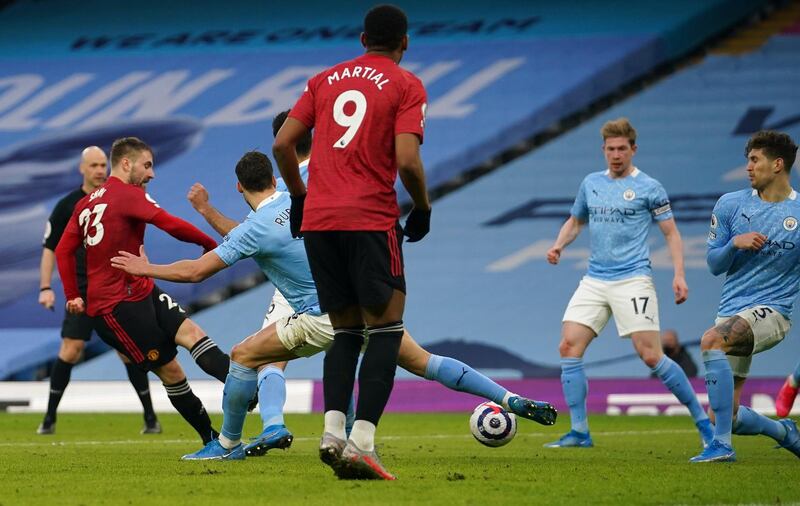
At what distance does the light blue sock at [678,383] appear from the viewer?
9.09 meters

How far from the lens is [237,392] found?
747 centimetres

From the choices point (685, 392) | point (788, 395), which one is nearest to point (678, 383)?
point (685, 392)

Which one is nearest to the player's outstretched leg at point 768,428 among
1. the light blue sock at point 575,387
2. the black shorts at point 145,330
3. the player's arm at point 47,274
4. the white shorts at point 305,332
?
the light blue sock at point 575,387

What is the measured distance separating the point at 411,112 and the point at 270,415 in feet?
9.34

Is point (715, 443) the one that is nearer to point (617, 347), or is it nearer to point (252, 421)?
point (252, 421)

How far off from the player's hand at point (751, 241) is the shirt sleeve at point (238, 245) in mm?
2849

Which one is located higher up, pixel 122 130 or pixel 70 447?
pixel 122 130

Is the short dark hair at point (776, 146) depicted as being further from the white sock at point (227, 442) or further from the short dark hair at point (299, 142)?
the white sock at point (227, 442)

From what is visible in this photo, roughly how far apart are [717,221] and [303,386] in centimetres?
795

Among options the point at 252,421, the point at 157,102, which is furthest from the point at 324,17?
the point at 252,421

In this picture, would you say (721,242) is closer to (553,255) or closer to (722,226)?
(722,226)

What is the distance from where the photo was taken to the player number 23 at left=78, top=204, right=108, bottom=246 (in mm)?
8430

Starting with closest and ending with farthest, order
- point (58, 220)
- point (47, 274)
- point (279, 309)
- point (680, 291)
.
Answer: point (279, 309) → point (680, 291) → point (58, 220) → point (47, 274)

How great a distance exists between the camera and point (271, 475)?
653cm
